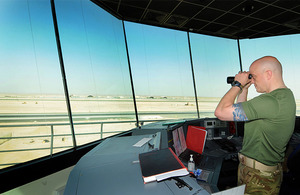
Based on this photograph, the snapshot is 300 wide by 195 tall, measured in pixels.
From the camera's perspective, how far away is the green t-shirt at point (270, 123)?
826 millimetres

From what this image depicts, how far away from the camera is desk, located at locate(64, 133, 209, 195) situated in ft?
1.90

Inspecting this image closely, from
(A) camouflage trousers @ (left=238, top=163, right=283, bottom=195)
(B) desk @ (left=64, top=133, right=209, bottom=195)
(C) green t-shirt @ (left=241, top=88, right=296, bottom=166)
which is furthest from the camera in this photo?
(A) camouflage trousers @ (left=238, top=163, right=283, bottom=195)

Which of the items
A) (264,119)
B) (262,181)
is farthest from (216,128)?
(264,119)

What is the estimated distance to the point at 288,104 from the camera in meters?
0.83

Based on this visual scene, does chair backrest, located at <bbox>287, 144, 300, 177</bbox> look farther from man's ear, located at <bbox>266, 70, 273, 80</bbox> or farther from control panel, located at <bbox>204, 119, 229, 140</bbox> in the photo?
man's ear, located at <bbox>266, 70, 273, 80</bbox>

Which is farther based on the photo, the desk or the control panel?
the control panel

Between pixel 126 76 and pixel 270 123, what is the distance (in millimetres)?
2314

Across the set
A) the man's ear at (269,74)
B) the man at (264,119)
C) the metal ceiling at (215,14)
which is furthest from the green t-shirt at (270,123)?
the metal ceiling at (215,14)

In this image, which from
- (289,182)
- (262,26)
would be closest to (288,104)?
(289,182)

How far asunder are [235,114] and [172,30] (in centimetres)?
296

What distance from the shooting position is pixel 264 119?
0.89 meters

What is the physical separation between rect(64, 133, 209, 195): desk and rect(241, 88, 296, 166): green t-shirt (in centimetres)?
62

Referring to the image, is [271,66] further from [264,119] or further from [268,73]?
[264,119]

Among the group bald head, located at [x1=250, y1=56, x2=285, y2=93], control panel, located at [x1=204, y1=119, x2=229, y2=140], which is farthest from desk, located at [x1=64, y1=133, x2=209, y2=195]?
control panel, located at [x1=204, y1=119, x2=229, y2=140]
